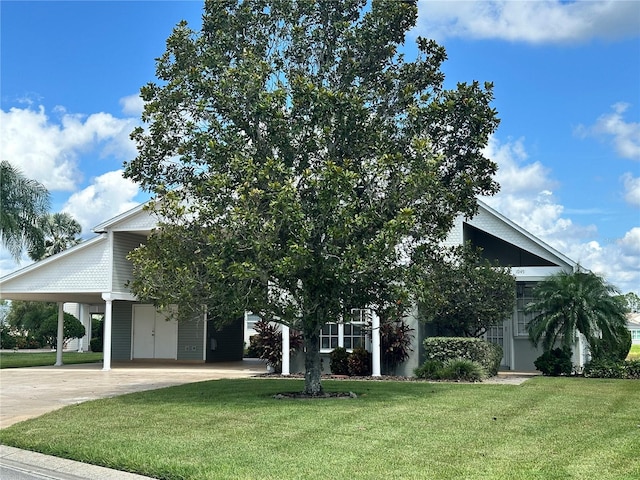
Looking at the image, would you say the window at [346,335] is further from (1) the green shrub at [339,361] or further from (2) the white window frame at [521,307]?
(2) the white window frame at [521,307]

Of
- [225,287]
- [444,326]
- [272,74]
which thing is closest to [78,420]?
[225,287]

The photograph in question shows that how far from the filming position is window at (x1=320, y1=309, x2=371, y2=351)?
21031 mm

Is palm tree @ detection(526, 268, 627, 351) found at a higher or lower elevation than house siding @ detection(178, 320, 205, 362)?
higher

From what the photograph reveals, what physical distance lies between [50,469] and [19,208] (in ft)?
80.7

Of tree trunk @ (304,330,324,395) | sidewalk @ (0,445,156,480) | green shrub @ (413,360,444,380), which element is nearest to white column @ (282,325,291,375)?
green shrub @ (413,360,444,380)

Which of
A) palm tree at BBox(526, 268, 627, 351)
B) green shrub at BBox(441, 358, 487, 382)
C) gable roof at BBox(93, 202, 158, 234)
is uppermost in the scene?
gable roof at BBox(93, 202, 158, 234)

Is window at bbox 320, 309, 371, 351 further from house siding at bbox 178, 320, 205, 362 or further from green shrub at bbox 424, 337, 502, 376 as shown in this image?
house siding at bbox 178, 320, 205, 362

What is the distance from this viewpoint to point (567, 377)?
18.9 m

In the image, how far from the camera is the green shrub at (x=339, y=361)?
20.4 meters

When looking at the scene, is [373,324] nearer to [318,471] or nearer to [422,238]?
[422,238]

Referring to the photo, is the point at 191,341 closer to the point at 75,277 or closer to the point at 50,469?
the point at 75,277

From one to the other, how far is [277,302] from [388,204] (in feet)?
9.88

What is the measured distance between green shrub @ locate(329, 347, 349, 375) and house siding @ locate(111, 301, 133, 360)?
12614mm

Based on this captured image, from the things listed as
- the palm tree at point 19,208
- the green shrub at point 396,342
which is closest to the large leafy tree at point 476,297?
the green shrub at point 396,342
